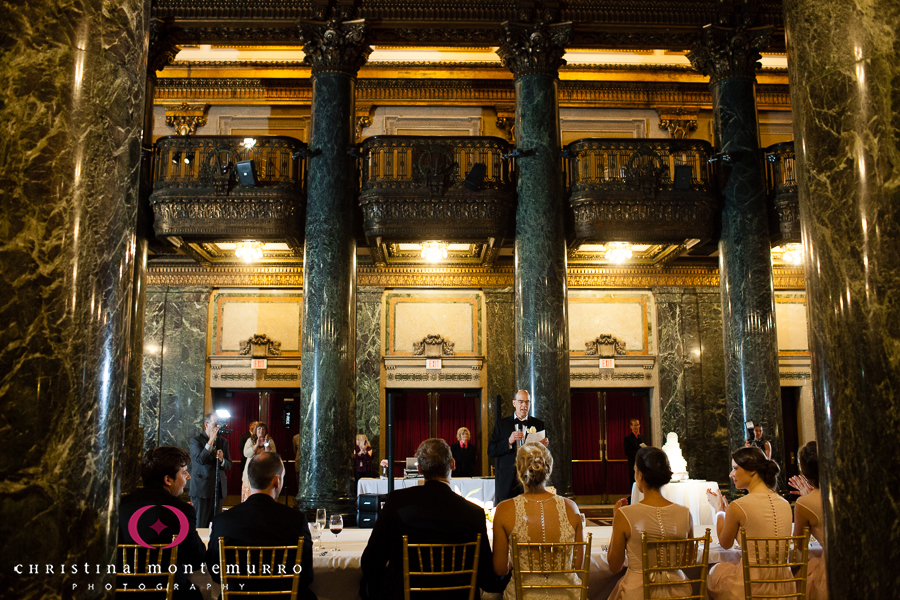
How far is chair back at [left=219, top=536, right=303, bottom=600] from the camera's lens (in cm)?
338

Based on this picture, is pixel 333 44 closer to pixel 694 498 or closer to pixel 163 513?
pixel 694 498

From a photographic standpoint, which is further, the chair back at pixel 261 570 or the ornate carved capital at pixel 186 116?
the ornate carved capital at pixel 186 116

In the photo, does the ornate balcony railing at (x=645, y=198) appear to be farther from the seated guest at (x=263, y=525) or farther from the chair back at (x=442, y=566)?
the seated guest at (x=263, y=525)

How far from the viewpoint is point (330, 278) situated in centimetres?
1052

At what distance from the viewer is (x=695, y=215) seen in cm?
1141

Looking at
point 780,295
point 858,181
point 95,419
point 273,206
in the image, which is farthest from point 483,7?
point 95,419

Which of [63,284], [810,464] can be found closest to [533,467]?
[810,464]

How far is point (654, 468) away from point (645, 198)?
8374 millimetres

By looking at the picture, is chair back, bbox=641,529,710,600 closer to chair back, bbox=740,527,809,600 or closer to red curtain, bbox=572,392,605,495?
chair back, bbox=740,527,809,600

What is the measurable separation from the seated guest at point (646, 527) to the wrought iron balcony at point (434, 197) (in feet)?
25.6

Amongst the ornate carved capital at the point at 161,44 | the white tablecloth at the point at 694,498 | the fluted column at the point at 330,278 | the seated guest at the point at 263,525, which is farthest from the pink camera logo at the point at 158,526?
the ornate carved capital at the point at 161,44

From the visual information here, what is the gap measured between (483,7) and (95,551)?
1107cm

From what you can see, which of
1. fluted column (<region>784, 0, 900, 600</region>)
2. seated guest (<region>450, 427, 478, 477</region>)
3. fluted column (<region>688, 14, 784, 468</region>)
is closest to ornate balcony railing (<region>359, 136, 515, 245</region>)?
seated guest (<region>450, 427, 478, 477</region>)

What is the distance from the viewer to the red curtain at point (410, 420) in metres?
13.9
